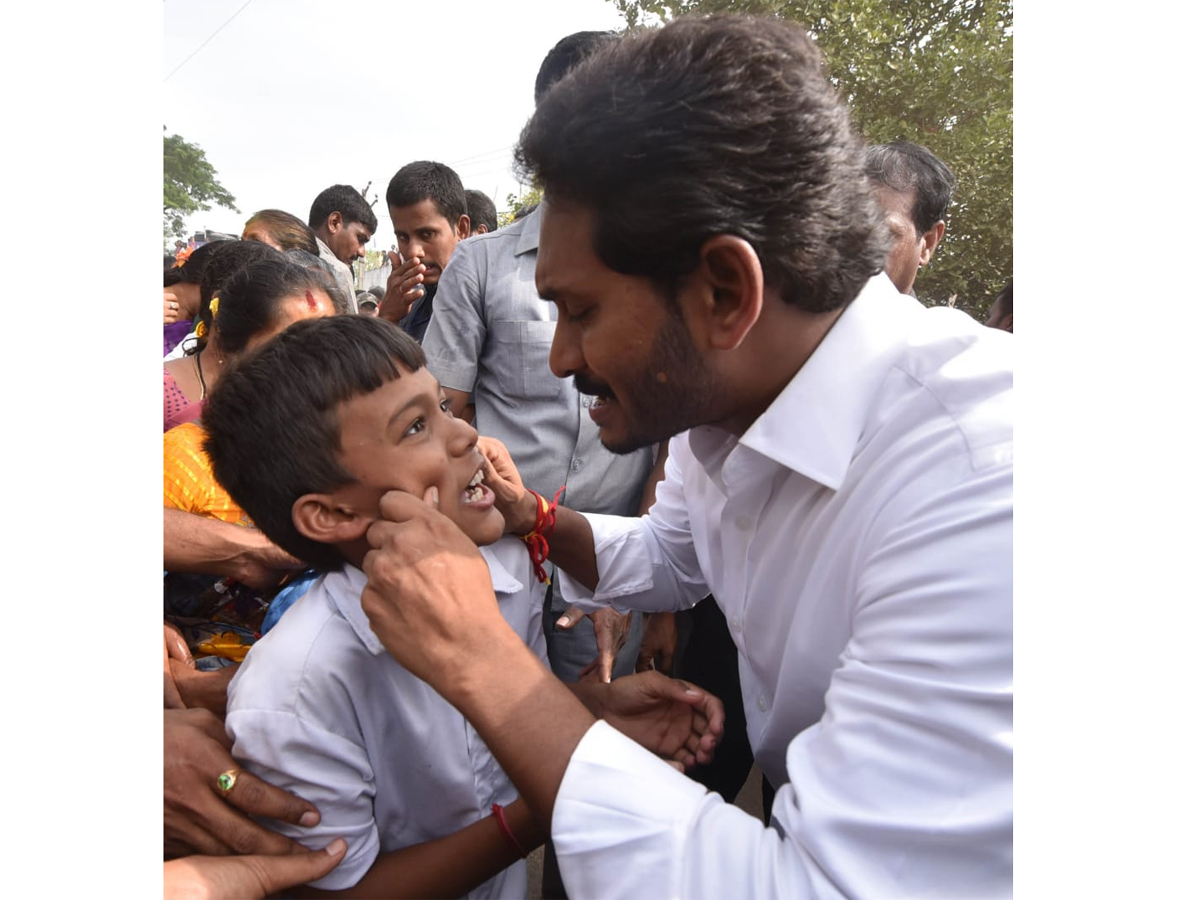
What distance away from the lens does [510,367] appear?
2.76m

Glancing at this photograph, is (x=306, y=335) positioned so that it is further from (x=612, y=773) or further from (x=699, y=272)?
(x=612, y=773)

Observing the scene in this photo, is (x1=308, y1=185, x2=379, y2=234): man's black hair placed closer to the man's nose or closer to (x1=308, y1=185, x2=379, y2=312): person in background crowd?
(x1=308, y1=185, x2=379, y2=312): person in background crowd

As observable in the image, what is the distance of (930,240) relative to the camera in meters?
3.42

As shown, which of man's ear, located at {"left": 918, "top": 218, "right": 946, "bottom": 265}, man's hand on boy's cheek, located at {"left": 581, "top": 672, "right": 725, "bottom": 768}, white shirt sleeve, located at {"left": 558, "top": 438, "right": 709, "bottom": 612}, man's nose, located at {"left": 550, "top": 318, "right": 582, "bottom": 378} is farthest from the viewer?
man's ear, located at {"left": 918, "top": 218, "right": 946, "bottom": 265}

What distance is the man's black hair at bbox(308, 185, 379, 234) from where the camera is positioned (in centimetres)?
613

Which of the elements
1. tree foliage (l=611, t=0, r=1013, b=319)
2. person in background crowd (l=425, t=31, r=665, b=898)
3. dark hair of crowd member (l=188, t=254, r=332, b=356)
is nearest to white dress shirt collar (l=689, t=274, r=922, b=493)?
tree foliage (l=611, t=0, r=1013, b=319)

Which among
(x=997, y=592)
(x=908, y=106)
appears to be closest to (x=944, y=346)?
(x=997, y=592)

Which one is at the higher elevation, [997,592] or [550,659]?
[997,592]

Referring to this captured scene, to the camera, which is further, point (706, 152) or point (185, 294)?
point (185, 294)

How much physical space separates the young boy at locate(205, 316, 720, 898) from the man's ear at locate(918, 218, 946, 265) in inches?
99.0

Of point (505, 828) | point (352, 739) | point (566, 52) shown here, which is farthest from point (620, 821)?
point (566, 52)

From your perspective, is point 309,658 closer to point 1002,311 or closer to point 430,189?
point 1002,311

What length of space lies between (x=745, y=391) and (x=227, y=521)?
1429 millimetres

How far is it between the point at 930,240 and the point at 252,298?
107 inches
